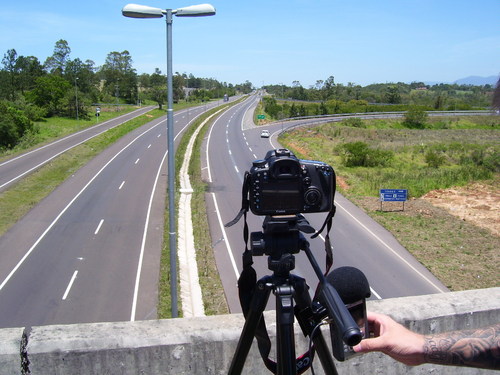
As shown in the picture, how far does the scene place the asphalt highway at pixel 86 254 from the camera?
15133 mm

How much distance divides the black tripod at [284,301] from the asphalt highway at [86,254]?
12.8 meters

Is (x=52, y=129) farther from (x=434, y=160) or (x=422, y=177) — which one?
(x=422, y=177)

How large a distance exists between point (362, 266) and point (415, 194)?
13.6 meters

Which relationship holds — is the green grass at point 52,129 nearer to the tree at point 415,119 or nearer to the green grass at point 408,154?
the green grass at point 408,154

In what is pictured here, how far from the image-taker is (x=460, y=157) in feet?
147

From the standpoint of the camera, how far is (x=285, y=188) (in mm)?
2377

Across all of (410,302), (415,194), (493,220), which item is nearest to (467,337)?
(410,302)

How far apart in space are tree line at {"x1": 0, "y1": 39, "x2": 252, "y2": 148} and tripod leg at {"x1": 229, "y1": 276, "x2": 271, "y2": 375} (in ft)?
173

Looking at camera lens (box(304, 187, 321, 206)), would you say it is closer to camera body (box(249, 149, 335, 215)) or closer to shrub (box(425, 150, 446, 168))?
camera body (box(249, 149, 335, 215))

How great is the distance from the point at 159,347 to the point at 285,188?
1.25 metres

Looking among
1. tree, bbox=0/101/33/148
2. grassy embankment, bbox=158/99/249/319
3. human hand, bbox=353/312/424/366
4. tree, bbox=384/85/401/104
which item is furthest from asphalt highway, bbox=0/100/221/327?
tree, bbox=384/85/401/104

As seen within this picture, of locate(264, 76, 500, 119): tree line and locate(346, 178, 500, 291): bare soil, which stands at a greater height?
locate(264, 76, 500, 119): tree line

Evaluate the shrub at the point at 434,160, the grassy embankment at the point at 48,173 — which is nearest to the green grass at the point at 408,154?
the shrub at the point at 434,160

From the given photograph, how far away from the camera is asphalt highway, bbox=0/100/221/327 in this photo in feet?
49.6
